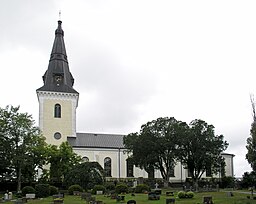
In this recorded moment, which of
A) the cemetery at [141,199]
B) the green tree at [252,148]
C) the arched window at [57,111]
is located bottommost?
the cemetery at [141,199]

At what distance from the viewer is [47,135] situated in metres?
61.4

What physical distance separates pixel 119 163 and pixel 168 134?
15.8 meters

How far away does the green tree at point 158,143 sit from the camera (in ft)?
173

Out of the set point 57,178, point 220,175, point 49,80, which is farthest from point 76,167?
point 220,175

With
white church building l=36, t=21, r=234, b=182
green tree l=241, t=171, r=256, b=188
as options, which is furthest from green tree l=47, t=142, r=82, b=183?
green tree l=241, t=171, r=256, b=188

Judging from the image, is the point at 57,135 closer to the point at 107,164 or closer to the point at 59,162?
the point at 59,162

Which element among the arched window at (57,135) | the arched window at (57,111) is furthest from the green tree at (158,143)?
the arched window at (57,111)

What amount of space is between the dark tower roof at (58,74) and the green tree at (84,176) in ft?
57.2

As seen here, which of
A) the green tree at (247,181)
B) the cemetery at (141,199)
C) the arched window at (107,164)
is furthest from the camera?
the arched window at (107,164)

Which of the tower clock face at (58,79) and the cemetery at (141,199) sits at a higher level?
the tower clock face at (58,79)

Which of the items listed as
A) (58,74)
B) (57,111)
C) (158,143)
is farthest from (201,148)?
(58,74)

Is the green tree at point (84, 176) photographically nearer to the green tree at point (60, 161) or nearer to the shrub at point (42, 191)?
the green tree at point (60, 161)

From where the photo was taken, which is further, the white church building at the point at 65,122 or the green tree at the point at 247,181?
the white church building at the point at 65,122

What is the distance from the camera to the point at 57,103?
62.2 m
